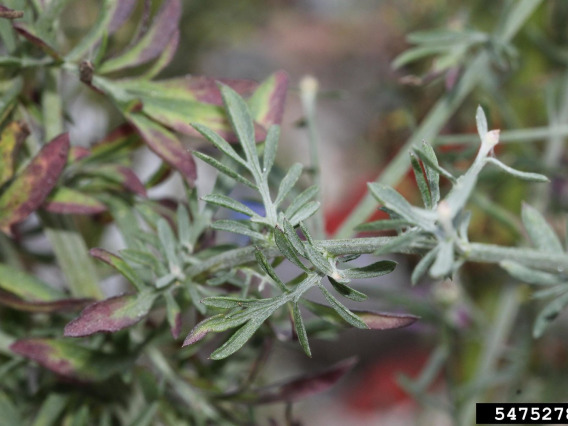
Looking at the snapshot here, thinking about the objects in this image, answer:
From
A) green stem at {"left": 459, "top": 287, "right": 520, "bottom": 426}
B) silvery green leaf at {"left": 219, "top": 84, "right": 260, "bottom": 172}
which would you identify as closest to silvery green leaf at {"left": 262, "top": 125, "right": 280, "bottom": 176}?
silvery green leaf at {"left": 219, "top": 84, "right": 260, "bottom": 172}

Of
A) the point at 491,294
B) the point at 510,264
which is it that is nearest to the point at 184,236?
the point at 510,264

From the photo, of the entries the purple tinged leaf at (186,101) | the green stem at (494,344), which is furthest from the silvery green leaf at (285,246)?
the green stem at (494,344)

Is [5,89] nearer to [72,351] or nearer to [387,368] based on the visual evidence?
[72,351]

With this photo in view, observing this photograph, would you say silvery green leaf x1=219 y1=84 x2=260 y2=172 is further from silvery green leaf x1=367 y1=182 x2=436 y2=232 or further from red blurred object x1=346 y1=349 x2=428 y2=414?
red blurred object x1=346 y1=349 x2=428 y2=414

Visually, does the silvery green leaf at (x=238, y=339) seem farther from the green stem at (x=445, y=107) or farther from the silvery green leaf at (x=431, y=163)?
the green stem at (x=445, y=107)

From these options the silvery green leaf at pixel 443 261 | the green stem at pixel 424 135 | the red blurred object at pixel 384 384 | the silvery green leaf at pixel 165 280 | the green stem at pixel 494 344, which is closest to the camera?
the silvery green leaf at pixel 443 261

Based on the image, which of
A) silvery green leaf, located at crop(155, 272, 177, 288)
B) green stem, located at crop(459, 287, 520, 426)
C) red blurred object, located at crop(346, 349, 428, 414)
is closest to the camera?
silvery green leaf, located at crop(155, 272, 177, 288)

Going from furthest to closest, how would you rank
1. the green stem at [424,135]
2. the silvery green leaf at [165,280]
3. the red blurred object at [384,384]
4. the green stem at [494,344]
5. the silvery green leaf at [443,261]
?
1. the red blurred object at [384,384]
2. the green stem at [494,344]
3. the green stem at [424,135]
4. the silvery green leaf at [165,280]
5. the silvery green leaf at [443,261]

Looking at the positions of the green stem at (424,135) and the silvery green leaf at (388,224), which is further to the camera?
the green stem at (424,135)
